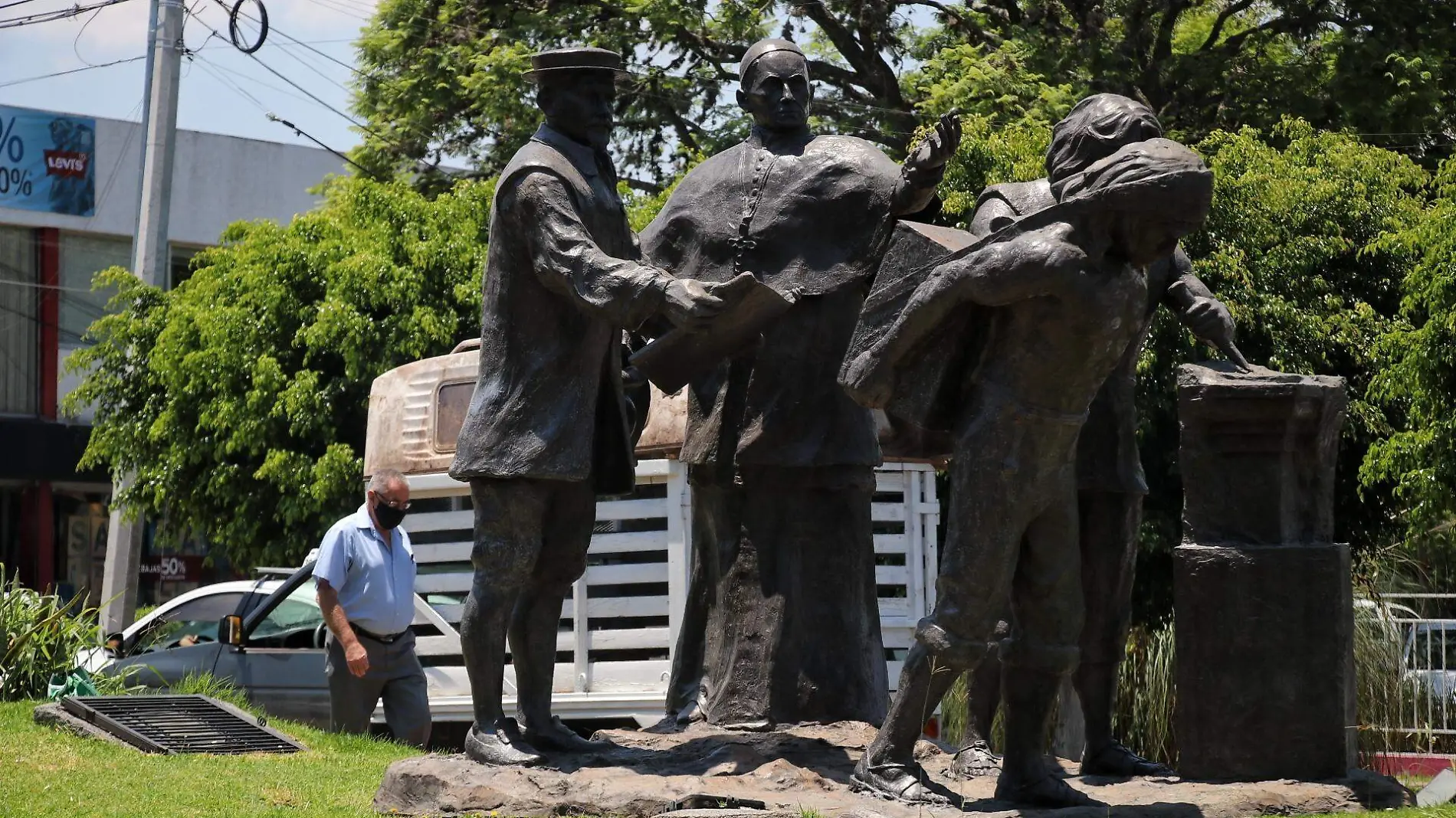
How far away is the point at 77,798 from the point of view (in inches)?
258

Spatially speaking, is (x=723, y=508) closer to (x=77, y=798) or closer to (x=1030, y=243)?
(x=1030, y=243)

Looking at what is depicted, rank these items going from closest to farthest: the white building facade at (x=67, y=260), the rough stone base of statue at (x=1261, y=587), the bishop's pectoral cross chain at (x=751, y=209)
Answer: the rough stone base of statue at (x=1261, y=587) → the bishop's pectoral cross chain at (x=751, y=209) → the white building facade at (x=67, y=260)

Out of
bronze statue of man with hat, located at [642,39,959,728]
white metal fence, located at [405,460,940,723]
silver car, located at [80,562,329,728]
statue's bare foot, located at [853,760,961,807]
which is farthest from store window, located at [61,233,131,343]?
statue's bare foot, located at [853,760,961,807]

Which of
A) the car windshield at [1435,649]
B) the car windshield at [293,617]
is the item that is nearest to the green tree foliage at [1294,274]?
the car windshield at [1435,649]

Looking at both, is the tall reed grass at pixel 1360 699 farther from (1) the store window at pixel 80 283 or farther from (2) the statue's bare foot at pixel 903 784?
(1) the store window at pixel 80 283

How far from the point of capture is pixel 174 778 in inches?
280

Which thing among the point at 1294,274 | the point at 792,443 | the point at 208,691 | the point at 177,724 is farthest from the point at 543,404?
the point at 1294,274

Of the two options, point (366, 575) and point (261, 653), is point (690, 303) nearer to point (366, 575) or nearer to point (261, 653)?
point (366, 575)

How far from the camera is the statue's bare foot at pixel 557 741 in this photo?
20.8ft

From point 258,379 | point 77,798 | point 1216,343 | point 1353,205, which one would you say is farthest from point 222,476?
point 1216,343

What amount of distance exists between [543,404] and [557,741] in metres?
1.13

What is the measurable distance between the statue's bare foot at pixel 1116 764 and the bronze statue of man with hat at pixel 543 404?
66.9 inches

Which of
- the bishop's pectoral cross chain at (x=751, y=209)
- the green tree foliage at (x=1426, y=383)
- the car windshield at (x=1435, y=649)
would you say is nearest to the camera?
the bishop's pectoral cross chain at (x=751, y=209)

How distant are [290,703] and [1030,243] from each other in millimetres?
7596
